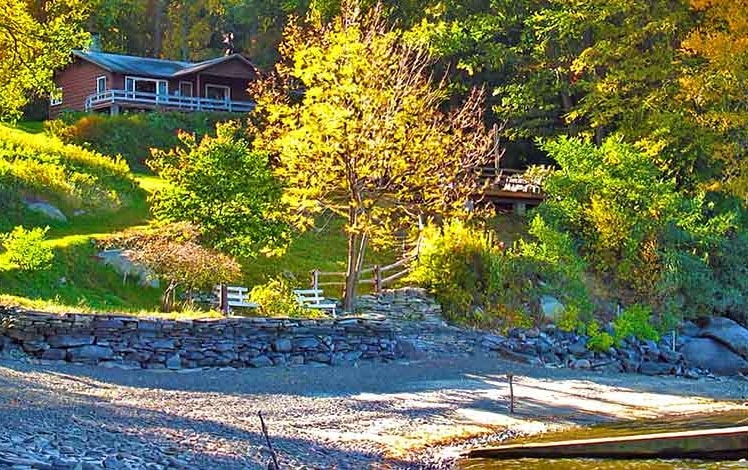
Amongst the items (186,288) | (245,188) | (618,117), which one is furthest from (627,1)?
(186,288)

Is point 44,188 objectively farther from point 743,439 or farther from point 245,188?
point 743,439

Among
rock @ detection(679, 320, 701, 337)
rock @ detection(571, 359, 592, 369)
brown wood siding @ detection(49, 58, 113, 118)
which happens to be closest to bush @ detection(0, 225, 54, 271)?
rock @ detection(571, 359, 592, 369)

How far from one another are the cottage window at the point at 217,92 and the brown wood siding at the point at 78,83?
502cm

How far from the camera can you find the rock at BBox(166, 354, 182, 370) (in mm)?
15672

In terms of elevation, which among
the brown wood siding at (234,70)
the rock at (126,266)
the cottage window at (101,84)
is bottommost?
the rock at (126,266)

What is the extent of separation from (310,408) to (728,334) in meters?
14.4

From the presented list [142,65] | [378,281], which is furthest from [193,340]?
[142,65]

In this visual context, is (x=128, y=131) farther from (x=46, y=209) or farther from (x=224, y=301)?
(x=224, y=301)

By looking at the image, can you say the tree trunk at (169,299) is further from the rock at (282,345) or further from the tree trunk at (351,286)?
the tree trunk at (351,286)

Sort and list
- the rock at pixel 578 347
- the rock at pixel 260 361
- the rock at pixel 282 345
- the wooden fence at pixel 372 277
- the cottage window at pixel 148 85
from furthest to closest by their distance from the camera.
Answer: the cottage window at pixel 148 85 < the wooden fence at pixel 372 277 < the rock at pixel 578 347 < the rock at pixel 282 345 < the rock at pixel 260 361

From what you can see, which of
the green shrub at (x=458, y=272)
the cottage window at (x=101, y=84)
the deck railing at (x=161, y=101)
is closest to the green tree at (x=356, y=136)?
the green shrub at (x=458, y=272)

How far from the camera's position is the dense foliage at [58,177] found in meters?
25.0

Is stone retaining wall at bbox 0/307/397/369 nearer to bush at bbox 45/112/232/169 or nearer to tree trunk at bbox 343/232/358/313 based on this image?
tree trunk at bbox 343/232/358/313

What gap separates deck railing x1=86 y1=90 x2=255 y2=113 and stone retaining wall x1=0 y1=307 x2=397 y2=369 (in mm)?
26212
